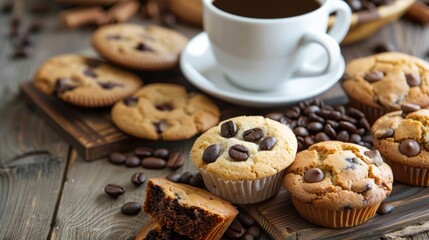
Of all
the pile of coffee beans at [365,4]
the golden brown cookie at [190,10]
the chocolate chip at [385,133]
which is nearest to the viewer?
the chocolate chip at [385,133]

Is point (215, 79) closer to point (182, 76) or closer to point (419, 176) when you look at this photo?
point (182, 76)

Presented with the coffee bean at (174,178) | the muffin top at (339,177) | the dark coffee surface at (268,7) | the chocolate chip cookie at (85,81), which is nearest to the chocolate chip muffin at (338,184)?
the muffin top at (339,177)

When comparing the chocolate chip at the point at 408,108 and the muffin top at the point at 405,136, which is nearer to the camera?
the muffin top at the point at 405,136

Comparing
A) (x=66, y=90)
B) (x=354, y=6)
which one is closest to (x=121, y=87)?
(x=66, y=90)

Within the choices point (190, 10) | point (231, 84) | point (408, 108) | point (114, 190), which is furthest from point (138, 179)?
point (190, 10)

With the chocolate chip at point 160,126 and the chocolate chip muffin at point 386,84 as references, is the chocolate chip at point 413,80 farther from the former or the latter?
the chocolate chip at point 160,126

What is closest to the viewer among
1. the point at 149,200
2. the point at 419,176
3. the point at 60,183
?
the point at 149,200
